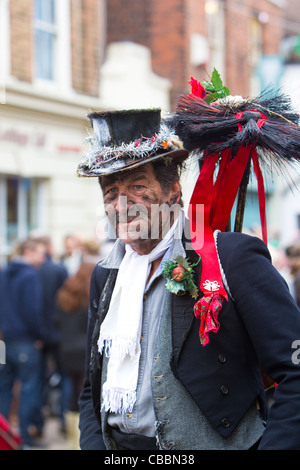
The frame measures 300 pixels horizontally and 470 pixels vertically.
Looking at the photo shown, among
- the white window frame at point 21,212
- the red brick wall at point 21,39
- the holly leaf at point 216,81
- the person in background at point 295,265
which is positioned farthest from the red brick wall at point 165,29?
the holly leaf at point 216,81

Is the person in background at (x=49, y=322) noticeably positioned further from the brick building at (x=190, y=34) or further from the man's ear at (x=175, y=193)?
the brick building at (x=190, y=34)

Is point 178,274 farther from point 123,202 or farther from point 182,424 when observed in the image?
point 182,424

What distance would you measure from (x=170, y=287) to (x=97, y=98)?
35.5ft

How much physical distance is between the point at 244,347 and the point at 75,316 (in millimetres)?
4254

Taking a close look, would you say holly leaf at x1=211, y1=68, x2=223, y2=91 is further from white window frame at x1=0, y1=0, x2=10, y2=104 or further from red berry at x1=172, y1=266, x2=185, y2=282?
white window frame at x1=0, y1=0, x2=10, y2=104

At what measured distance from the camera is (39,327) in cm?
652

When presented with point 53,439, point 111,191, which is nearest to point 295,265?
point 53,439

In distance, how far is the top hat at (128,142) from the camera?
2.22m

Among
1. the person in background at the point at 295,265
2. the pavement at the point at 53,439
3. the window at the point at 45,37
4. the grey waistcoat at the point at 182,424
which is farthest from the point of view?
the window at the point at 45,37

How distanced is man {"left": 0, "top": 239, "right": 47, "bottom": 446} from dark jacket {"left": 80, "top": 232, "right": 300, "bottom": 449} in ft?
14.9

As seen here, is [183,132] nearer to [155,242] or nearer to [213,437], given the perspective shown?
[155,242]

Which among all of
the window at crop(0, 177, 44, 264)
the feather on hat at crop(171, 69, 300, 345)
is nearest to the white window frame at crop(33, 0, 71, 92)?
the window at crop(0, 177, 44, 264)

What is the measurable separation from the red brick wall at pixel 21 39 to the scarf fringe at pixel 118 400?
29.6ft

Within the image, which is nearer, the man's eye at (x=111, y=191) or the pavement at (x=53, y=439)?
the man's eye at (x=111, y=191)
